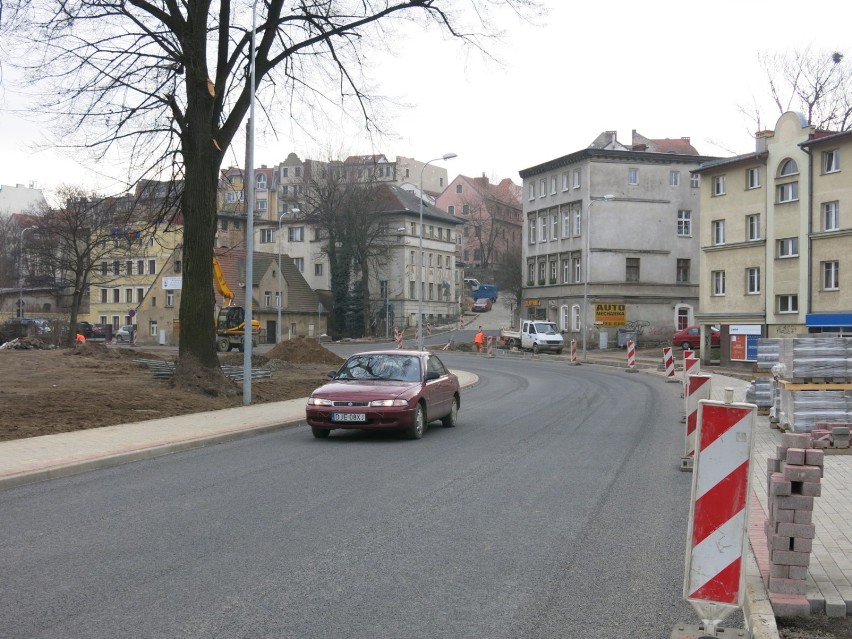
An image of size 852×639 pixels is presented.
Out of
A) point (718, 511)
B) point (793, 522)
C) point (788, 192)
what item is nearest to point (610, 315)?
point (788, 192)

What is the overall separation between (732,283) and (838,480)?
135ft

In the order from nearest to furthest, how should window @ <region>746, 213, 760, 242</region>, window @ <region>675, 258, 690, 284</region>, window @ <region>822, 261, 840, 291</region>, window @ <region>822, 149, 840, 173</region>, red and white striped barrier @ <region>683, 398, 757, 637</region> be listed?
red and white striped barrier @ <region>683, 398, 757, 637</region> → window @ <region>822, 261, 840, 291</region> → window @ <region>822, 149, 840, 173</region> → window @ <region>746, 213, 760, 242</region> → window @ <region>675, 258, 690, 284</region>

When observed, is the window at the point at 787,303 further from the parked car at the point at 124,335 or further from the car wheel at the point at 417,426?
the parked car at the point at 124,335

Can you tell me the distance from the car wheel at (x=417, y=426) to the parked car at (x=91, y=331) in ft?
210

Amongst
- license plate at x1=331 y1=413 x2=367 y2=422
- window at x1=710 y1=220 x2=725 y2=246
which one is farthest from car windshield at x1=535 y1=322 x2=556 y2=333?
license plate at x1=331 y1=413 x2=367 y2=422

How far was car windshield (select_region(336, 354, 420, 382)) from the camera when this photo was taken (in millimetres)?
15502

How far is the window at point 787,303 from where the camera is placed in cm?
4538

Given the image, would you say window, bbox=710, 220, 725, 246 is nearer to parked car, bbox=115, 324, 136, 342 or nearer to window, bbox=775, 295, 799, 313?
window, bbox=775, 295, 799, 313

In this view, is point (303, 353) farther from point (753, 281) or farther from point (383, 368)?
point (383, 368)

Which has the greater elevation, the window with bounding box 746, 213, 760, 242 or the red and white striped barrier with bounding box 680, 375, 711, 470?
the window with bounding box 746, 213, 760, 242

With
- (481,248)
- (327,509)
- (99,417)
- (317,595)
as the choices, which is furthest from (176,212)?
(481,248)

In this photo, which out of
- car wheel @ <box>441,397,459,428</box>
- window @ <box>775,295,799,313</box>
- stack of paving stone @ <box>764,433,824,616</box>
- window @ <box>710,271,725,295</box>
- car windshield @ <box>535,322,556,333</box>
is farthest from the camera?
car windshield @ <box>535,322,556,333</box>

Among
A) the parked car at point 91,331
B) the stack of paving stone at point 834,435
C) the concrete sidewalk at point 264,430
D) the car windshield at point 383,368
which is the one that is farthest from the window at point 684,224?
the stack of paving stone at point 834,435

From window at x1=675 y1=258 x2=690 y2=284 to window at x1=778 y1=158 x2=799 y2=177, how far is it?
76.3 feet
